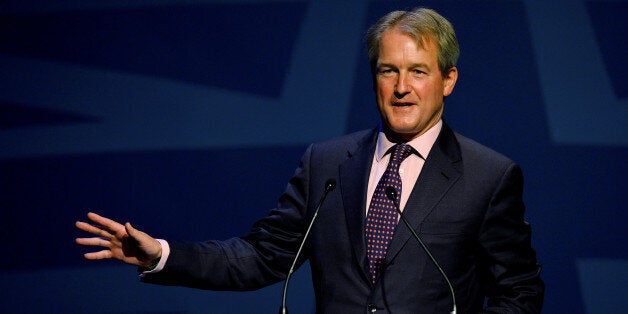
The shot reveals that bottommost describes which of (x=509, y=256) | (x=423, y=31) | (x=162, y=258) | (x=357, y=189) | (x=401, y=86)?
(x=509, y=256)

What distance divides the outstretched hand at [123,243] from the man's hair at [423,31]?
684mm

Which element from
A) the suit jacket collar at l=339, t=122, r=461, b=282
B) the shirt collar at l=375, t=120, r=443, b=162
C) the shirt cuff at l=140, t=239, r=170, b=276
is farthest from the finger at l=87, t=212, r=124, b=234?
the shirt collar at l=375, t=120, r=443, b=162

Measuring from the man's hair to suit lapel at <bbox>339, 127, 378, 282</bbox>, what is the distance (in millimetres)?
202

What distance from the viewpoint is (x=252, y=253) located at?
2.03 meters

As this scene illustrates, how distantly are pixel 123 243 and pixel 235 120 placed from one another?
1.16m

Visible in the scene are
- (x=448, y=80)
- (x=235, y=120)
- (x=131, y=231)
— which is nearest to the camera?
(x=131, y=231)

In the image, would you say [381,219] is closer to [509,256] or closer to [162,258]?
[509,256]

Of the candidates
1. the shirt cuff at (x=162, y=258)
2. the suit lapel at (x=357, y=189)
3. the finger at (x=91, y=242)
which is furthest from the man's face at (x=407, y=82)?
the finger at (x=91, y=242)

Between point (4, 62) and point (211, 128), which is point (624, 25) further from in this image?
point (4, 62)

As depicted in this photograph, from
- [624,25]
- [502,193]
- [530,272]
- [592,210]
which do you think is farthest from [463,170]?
[624,25]

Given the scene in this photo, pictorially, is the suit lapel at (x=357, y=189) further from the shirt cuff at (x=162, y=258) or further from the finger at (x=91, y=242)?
the finger at (x=91, y=242)

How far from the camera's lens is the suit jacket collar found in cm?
185

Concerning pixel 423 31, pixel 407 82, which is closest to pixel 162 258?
pixel 407 82

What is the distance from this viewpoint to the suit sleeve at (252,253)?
1.92 meters
